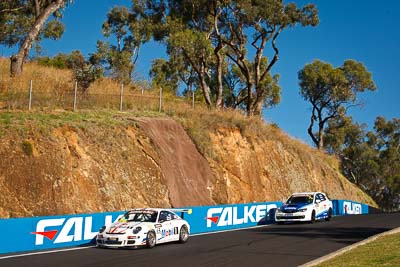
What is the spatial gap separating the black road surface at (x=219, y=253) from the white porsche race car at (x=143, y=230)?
0.96 feet

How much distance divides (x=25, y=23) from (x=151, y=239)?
3967 cm

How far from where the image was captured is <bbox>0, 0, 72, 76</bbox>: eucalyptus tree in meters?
35.2

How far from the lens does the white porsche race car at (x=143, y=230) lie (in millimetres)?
16859

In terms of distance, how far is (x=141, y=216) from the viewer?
1856cm

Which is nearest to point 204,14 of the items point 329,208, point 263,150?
point 263,150

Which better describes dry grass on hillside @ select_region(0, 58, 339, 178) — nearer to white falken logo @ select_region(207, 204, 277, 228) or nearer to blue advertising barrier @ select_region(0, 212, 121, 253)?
white falken logo @ select_region(207, 204, 277, 228)

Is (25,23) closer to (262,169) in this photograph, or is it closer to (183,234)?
(262,169)

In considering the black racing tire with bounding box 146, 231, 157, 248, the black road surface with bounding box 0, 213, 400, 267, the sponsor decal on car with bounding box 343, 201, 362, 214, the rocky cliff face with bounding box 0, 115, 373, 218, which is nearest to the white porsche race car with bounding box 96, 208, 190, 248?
the black racing tire with bounding box 146, 231, 157, 248

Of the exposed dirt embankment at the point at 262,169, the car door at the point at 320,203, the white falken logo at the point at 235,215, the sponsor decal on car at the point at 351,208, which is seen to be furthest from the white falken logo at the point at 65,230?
the sponsor decal on car at the point at 351,208

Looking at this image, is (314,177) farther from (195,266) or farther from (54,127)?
(195,266)

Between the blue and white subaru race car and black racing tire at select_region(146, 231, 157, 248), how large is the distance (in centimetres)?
1255

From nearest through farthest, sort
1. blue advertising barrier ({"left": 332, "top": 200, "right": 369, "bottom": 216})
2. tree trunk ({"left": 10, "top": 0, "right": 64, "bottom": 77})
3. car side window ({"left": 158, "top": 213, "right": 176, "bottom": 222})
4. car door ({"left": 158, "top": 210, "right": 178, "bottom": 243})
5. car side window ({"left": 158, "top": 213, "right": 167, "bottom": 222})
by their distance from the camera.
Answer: car door ({"left": 158, "top": 210, "right": 178, "bottom": 243})
car side window ({"left": 158, "top": 213, "right": 167, "bottom": 222})
car side window ({"left": 158, "top": 213, "right": 176, "bottom": 222})
tree trunk ({"left": 10, "top": 0, "right": 64, "bottom": 77})
blue advertising barrier ({"left": 332, "top": 200, "right": 369, "bottom": 216})

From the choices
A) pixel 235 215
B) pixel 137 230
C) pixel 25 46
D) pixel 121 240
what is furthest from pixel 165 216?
pixel 25 46

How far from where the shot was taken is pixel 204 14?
4350 cm
